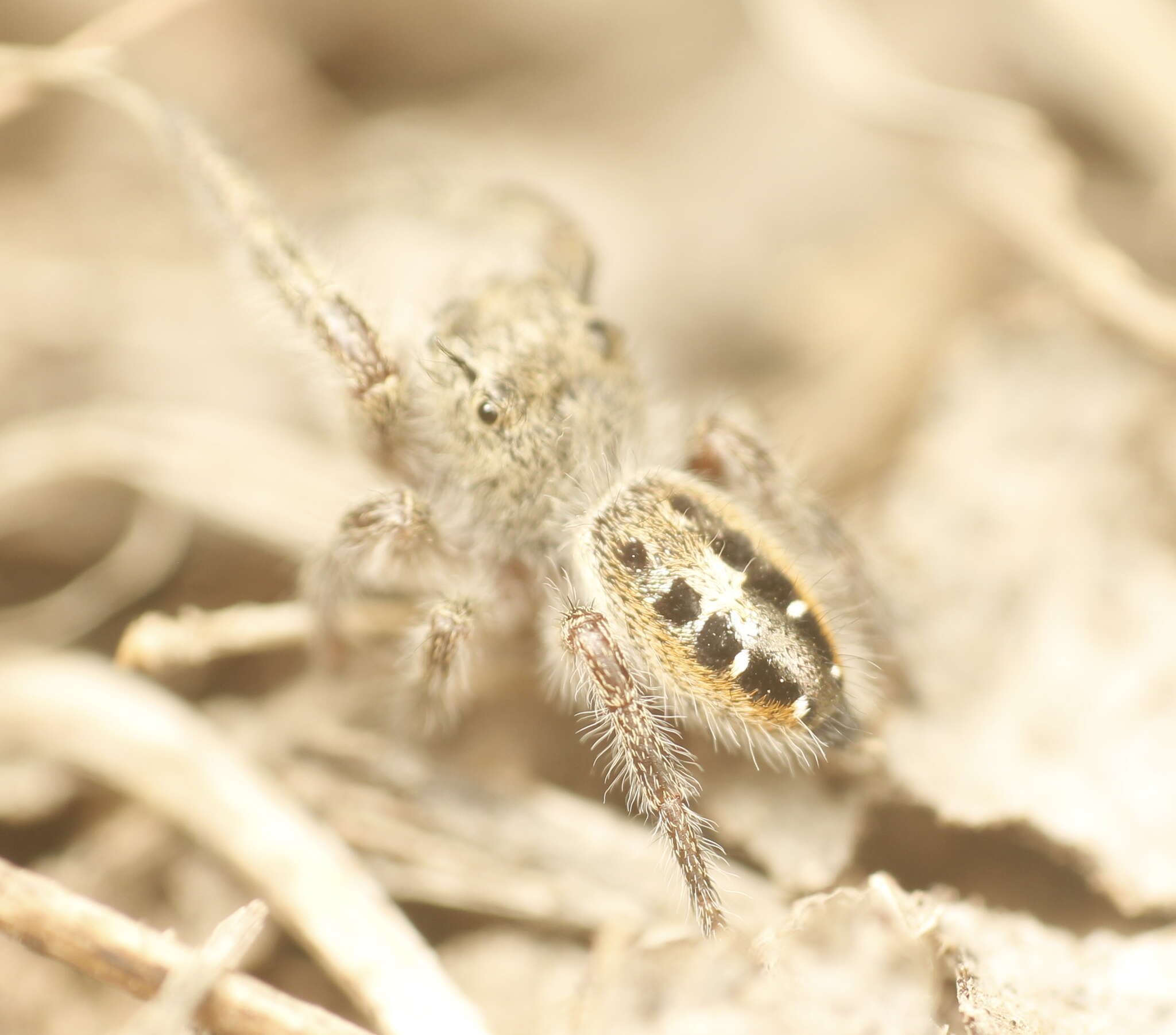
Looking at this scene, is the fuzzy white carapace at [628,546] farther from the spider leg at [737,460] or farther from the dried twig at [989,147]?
the dried twig at [989,147]

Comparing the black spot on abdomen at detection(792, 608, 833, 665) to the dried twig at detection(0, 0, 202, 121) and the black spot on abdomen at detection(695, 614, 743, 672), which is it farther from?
the dried twig at detection(0, 0, 202, 121)

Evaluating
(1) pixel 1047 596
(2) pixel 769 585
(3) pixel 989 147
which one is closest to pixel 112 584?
(2) pixel 769 585

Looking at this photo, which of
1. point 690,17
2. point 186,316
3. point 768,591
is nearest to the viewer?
point 768,591

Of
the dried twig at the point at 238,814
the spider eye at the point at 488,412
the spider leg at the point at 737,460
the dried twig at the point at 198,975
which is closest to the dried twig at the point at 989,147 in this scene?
the spider leg at the point at 737,460

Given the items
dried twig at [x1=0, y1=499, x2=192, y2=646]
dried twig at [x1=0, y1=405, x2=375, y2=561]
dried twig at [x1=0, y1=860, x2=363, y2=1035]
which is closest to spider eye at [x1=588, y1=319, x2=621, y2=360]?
dried twig at [x1=0, y1=405, x2=375, y2=561]

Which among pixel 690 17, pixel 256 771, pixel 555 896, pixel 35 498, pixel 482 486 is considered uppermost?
pixel 690 17

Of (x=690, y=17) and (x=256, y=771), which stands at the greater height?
(x=690, y=17)

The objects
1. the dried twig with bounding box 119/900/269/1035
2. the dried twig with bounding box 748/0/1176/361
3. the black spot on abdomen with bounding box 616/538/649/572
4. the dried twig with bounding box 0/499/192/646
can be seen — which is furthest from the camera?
the dried twig with bounding box 748/0/1176/361

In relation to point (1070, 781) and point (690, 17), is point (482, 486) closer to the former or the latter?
point (1070, 781)

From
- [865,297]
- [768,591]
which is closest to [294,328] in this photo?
[768,591]
